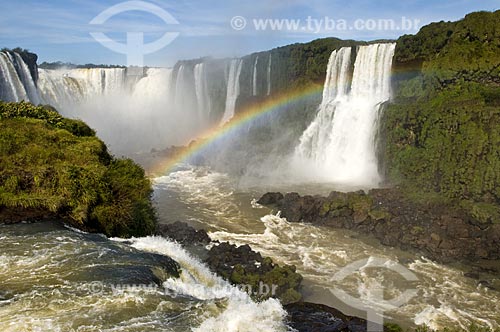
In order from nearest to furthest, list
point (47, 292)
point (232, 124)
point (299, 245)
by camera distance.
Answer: point (47, 292) → point (299, 245) → point (232, 124)

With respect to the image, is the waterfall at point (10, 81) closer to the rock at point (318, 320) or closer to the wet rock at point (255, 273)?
the wet rock at point (255, 273)

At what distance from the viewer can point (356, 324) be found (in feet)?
27.0

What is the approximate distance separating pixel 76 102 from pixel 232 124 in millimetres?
18120

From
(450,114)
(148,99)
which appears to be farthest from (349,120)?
(148,99)

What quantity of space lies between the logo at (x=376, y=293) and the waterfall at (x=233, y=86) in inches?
A: 1209

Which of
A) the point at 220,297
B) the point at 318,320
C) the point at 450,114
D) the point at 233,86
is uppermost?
the point at 233,86

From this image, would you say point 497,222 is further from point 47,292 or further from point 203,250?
point 47,292

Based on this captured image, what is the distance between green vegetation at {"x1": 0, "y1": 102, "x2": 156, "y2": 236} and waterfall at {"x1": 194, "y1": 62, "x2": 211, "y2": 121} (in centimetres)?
3416

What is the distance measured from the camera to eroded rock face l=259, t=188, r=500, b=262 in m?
17.4

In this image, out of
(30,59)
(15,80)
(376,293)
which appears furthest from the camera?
(30,59)

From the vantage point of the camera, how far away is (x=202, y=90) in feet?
157

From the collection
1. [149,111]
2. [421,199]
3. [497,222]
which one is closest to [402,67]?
[421,199]

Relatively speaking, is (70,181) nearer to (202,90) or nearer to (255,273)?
(255,273)

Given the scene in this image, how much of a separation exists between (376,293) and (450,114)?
44.9 feet
